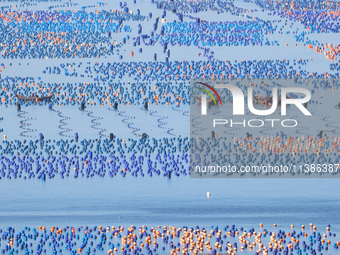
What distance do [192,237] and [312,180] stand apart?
53.5ft

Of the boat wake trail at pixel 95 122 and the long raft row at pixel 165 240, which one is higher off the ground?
the boat wake trail at pixel 95 122

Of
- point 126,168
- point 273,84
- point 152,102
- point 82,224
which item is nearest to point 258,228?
point 82,224

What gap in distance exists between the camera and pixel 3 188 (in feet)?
225

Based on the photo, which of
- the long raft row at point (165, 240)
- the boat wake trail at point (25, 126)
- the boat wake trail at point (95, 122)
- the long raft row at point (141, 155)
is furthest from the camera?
the boat wake trail at point (95, 122)

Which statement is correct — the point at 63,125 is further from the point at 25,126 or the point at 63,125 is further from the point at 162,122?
the point at 162,122

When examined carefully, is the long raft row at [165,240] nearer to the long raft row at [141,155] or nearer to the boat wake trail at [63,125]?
the long raft row at [141,155]

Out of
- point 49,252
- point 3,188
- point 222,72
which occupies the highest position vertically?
point 222,72

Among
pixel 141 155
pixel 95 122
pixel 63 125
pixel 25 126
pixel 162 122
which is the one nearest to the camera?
pixel 141 155

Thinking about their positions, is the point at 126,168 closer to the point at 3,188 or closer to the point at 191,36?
the point at 3,188

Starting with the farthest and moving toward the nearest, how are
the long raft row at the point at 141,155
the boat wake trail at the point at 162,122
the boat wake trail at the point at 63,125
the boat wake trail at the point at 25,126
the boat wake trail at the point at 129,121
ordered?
the boat wake trail at the point at 162,122 < the boat wake trail at the point at 129,121 < the boat wake trail at the point at 63,125 < the boat wake trail at the point at 25,126 < the long raft row at the point at 141,155

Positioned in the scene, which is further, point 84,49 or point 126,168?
point 84,49

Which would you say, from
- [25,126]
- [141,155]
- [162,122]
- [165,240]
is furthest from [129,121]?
[165,240]

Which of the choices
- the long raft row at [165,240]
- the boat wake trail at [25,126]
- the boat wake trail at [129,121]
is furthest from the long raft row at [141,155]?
the long raft row at [165,240]

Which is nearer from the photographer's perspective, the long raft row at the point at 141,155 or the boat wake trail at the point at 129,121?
the long raft row at the point at 141,155
